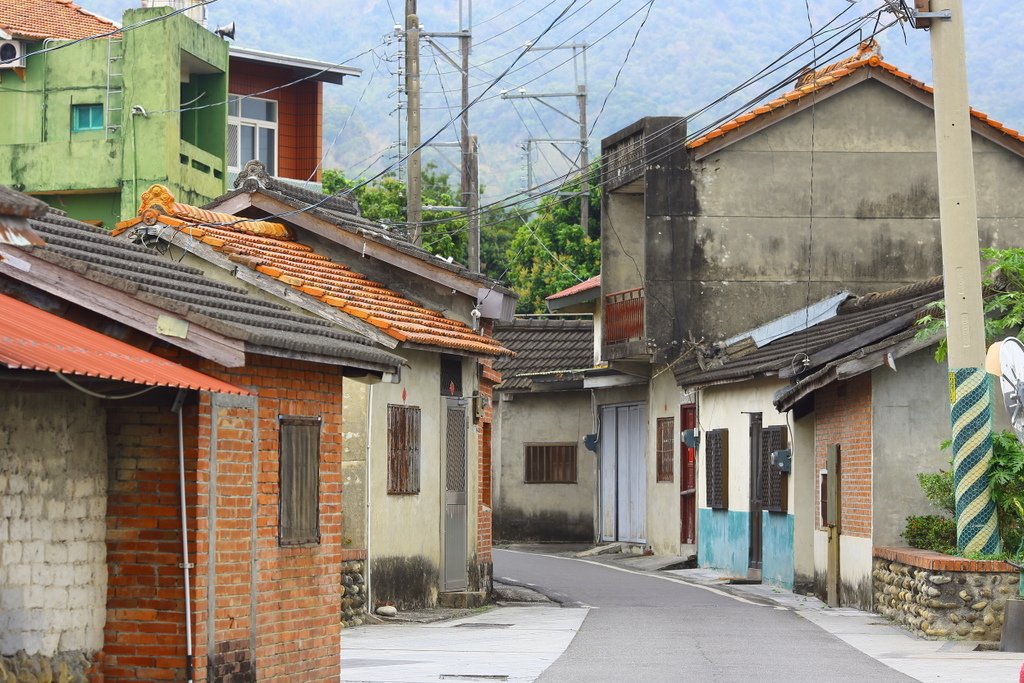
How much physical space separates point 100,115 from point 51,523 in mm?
25826

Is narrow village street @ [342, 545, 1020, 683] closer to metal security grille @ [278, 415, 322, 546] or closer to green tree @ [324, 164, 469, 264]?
metal security grille @ [278, 415, 322, 546]

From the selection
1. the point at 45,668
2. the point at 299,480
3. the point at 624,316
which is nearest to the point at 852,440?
the point at 299,480

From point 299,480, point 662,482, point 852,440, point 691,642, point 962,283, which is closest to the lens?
point 299,480

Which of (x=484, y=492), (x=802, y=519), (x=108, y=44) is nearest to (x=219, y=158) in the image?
(x=108, y=44)

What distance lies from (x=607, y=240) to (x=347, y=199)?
8.64m

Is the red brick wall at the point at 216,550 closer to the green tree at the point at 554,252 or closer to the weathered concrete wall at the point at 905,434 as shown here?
the weathered concrete wall at the point at 905,434

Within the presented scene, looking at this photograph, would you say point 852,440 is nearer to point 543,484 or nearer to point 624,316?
point 624,316

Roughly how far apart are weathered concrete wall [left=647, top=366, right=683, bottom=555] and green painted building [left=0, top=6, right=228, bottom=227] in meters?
11.1

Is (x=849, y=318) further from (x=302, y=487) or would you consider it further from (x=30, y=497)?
(x=30, y=497)

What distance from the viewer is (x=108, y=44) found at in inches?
1369

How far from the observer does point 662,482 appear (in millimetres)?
32281

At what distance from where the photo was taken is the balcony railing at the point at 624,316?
3081 centimetres

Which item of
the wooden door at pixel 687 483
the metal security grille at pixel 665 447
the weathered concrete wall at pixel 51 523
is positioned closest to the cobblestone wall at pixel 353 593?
the weathered concrete wall at pixel 51 523

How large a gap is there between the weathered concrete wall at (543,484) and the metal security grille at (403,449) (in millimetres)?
16379
